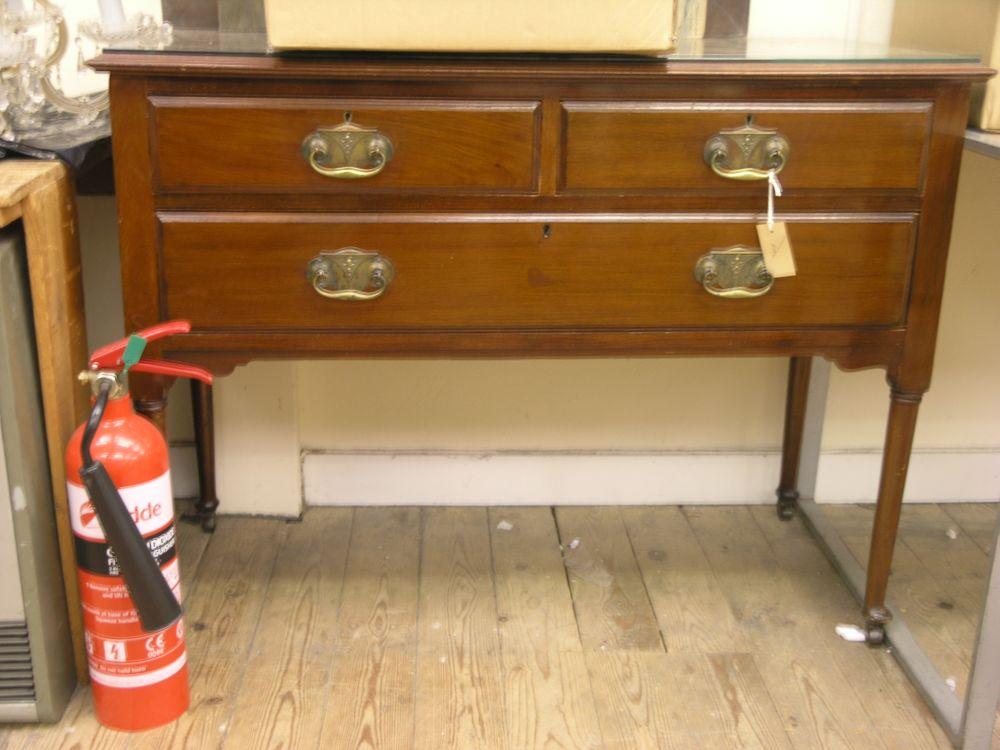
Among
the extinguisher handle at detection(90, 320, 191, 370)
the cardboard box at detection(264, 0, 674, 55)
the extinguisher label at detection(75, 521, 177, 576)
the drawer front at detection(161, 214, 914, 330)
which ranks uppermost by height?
the cardboard box at detection(264, 0, 674, 55)

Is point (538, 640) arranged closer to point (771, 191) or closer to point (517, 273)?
point (517, 273)

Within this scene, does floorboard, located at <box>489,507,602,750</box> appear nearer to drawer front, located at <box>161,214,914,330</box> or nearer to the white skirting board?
the white skirting board

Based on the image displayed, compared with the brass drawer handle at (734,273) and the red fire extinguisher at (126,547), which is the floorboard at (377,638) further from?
the brass drawer handle at (734,273)

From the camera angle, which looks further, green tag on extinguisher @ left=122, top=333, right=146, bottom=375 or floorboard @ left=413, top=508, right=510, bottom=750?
floorboard @ left=413, top=508, right=510, bottom=750

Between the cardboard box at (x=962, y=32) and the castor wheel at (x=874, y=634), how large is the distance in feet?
2.27

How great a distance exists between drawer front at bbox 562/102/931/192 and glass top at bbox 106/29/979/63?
54mm

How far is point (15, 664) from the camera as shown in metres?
1.33

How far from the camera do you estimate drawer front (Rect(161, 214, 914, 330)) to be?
1293 millimetres

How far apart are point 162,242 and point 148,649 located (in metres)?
0.49

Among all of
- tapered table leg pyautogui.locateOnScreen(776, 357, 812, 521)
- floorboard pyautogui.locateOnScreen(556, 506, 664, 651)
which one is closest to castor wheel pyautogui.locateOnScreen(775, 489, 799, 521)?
tapered table leg pyautogui.locateOnScreen(776, 357, 812, 521)

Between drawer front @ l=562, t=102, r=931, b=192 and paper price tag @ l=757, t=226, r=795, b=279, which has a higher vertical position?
drawer front @ l=562, t=102, r=931, b=192

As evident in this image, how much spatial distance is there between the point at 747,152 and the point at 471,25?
1.15ft

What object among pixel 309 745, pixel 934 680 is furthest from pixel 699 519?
pixel 309 745

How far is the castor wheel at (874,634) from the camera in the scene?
1.56 meters
